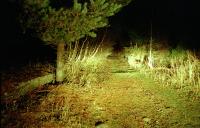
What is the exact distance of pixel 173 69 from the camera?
7.62 m

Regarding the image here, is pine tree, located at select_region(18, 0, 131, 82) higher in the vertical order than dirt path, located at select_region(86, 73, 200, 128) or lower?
higher

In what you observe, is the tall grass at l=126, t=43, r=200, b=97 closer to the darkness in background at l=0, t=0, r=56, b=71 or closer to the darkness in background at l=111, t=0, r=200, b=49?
the darkness in background at l=111, t=0, r=200, b=49

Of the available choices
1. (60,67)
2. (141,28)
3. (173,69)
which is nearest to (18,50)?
(60,67)

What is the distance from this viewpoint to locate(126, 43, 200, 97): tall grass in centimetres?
692

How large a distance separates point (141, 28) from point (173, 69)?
155 inches

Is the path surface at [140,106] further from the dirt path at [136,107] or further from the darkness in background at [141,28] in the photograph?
the darkness in background at [141,28]

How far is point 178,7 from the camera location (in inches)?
461

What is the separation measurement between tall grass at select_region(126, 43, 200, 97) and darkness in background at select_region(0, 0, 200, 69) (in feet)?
2.77

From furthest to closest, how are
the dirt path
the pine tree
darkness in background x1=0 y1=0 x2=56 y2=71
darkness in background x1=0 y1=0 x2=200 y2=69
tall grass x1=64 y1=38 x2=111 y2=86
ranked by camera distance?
1. darkness in background x1=0 y1=0 x2=200 y2=69
2. darkness in background x1=0 y1=0 x2=56 y2=71
3. tall grass x1=64 y1=38 x2=111 y2=86
4. the pine tree
5. the dirt path

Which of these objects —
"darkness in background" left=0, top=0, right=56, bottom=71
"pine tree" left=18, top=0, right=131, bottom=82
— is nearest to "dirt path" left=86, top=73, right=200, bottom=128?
"pine tree" left=18, top=0, right=131, bottom=82

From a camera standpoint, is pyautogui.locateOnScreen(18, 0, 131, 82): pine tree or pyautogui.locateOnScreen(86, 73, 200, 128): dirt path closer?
pyautogui.locateOnScreen(86, 73, 200, 128): dirt path

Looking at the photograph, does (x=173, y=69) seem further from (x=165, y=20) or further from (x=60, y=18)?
(x=165, y=20)

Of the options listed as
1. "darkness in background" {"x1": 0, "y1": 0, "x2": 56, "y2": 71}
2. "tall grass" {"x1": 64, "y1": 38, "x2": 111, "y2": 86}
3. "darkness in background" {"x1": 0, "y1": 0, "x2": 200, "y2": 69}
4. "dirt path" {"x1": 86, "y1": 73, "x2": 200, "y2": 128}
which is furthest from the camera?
"darkness in background" {"x1": 0, "y1": 0, "x2": 200, "y2": 69}

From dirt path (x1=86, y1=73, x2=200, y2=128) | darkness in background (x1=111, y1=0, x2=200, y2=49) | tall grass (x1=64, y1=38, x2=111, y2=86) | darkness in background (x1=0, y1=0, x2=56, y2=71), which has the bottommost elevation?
dirt path (x1=86, y1=73, x2=200, y2=128)
